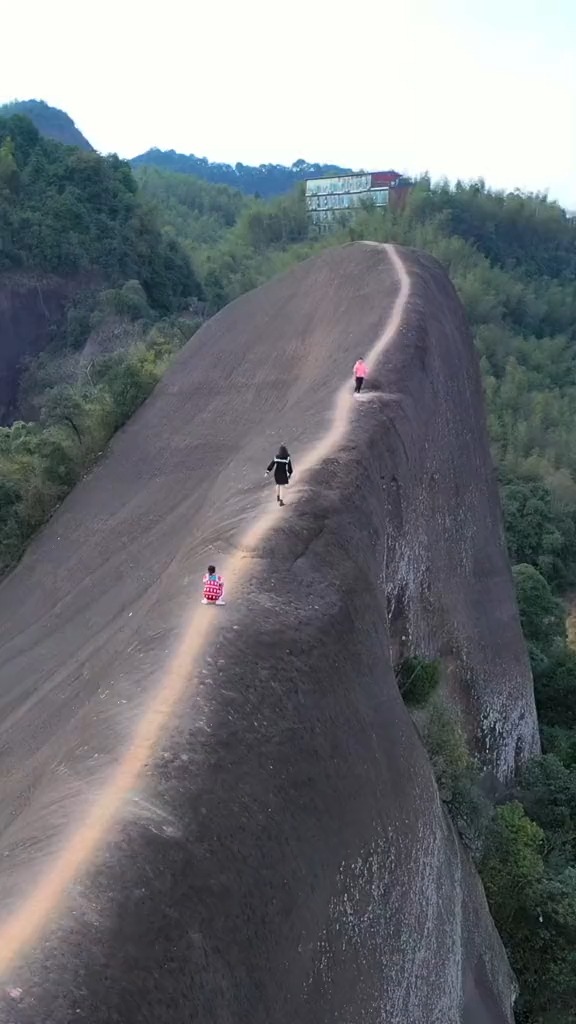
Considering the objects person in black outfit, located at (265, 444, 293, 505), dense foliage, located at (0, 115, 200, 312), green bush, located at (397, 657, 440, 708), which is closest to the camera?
person in black outfit, located at (265, 444, 293, 505)

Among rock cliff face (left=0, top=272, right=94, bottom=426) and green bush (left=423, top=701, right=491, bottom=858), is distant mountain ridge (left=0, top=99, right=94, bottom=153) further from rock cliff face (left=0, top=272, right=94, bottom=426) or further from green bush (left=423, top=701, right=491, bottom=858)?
green bush (left=423, top=701, right=491, bottom=858)

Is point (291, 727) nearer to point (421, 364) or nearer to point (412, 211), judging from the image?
point (421, 364)

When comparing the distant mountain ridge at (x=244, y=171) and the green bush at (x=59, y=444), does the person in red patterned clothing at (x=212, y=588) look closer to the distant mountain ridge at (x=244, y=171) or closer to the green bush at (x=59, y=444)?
the green bush at (x=59, y=444)

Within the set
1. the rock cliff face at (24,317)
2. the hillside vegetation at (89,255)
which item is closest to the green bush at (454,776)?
the hillside vegetation at (89,255)

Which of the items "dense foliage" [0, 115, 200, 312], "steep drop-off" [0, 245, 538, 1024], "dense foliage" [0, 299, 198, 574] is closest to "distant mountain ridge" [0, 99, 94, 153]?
"dense foliage" [0, 115, 200, 312]

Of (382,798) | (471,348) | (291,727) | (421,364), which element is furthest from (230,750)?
(471,348)

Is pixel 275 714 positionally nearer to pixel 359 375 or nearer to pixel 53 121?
pixel 359 375
